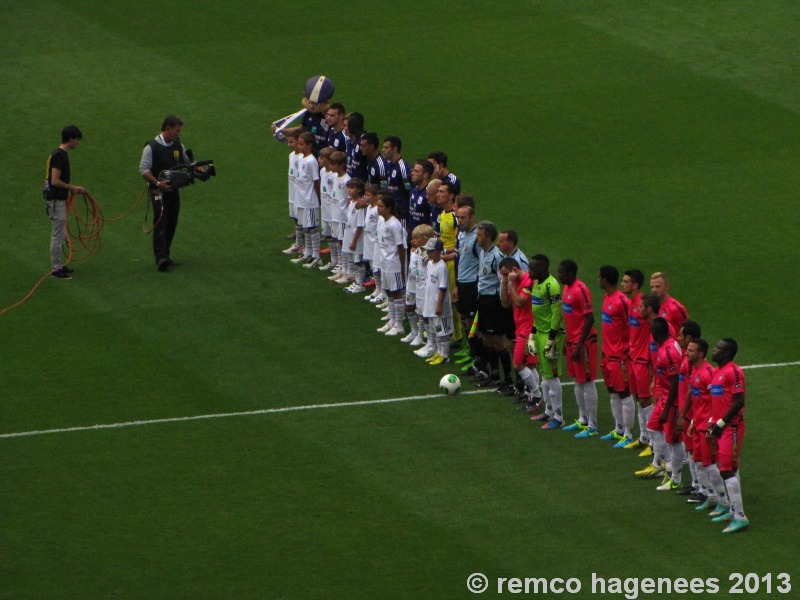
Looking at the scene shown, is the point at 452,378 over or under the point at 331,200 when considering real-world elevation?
under

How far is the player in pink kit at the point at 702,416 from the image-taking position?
15.4 meters

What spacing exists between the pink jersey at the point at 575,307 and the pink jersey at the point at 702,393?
222 cm

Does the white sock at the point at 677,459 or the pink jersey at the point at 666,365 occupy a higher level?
the pink jersey at the point at 666,365

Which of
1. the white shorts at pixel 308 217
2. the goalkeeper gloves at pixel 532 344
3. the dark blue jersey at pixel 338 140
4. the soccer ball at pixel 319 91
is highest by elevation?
the soccer ball at pixel 319 91

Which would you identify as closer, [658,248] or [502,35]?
[658,248]

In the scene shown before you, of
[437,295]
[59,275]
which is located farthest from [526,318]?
[59,275]

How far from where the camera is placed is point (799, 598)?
45.5 feet

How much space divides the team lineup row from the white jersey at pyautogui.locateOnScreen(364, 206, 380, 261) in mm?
33

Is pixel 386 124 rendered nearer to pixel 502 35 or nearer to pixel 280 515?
pixel 502 35

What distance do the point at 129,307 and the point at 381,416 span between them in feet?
19.4

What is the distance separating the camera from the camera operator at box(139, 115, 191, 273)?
2391 cm

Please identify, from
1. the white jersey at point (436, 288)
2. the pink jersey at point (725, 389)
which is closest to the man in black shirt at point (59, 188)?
the white jersey at point (436, 288)

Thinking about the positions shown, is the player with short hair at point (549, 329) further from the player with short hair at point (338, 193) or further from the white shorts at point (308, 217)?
the white shorts at point (308, 217)

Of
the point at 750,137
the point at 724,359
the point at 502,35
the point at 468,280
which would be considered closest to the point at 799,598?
the point at 724,359
